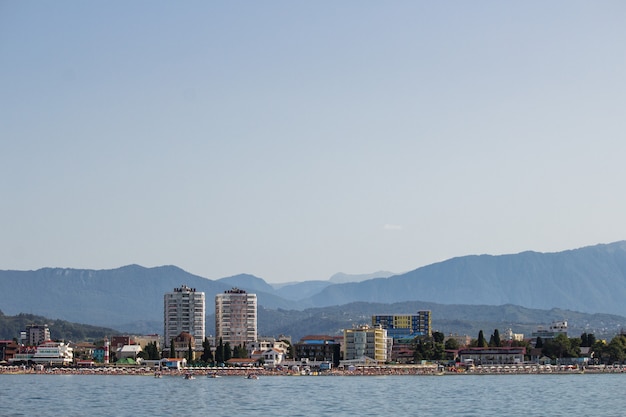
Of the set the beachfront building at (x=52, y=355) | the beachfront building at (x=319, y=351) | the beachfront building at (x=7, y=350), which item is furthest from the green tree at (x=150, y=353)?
the beachfront building at (x=7, y=350)

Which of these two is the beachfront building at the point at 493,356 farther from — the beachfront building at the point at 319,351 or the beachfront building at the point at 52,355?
the beachfront building at the point at 52,355

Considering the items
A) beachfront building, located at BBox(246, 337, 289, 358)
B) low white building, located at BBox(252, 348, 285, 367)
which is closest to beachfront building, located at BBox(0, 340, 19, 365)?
beachfront building, located at BBox(246, 337, 289, 358)

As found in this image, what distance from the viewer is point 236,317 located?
181375 mm

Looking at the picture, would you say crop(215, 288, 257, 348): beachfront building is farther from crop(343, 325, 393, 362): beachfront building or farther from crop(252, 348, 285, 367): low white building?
crop(343, 325, 393, 362): beachfront building

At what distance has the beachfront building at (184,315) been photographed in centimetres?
18100

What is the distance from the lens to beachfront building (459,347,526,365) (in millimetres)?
148125

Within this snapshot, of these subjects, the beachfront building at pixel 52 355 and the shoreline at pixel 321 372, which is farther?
the beachfront building at pixel 52 355

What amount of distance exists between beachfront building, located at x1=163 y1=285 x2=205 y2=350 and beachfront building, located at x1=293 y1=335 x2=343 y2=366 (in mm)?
29481

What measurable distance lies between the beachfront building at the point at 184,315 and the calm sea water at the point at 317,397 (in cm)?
6564

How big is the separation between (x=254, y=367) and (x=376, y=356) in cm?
1923

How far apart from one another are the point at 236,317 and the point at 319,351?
3205cm

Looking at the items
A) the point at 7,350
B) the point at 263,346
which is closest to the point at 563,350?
the point at 263,346

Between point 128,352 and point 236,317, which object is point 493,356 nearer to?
point 236,317

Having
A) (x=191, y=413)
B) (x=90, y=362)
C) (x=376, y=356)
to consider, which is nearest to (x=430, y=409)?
(x=191, y=413)
